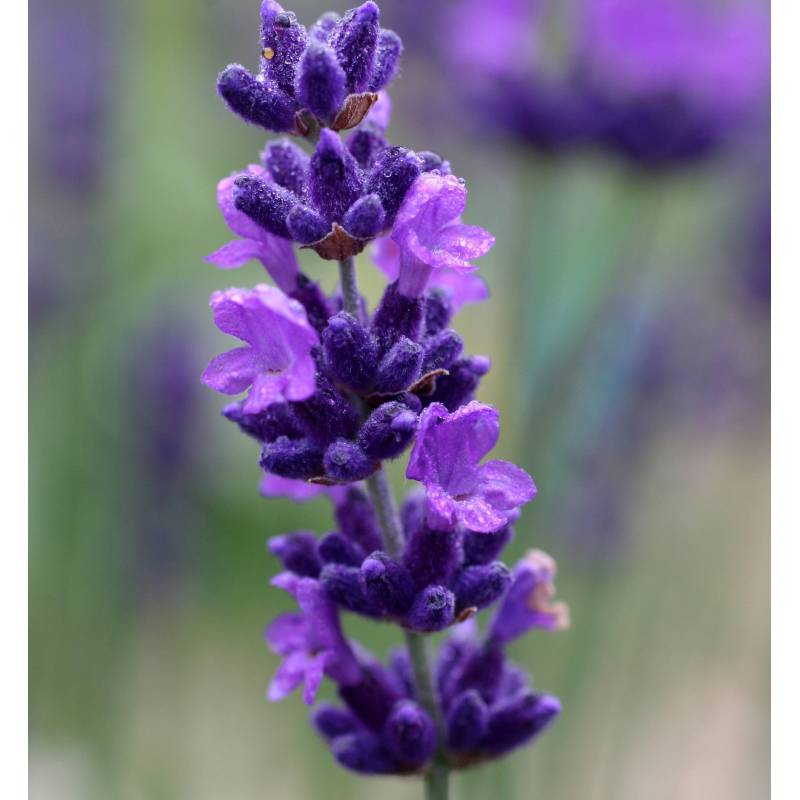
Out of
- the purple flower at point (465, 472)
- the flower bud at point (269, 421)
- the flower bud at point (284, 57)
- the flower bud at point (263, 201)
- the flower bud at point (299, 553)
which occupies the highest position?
the flower bud at point (284, 57)

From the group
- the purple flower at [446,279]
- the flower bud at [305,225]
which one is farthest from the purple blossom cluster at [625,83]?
the flower bud at [305,225]

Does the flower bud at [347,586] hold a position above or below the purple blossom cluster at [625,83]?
below

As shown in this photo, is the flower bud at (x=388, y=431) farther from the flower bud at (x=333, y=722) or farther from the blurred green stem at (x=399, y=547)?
the flower bud at (x=333, y=722)

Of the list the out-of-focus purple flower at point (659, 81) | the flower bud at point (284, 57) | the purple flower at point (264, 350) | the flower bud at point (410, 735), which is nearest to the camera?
the purple flower at point (264, 350)

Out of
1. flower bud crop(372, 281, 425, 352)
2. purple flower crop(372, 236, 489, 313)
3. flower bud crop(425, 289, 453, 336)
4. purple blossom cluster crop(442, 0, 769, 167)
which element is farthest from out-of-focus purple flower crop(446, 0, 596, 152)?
flower bud crop(372, 281, 425, 352)

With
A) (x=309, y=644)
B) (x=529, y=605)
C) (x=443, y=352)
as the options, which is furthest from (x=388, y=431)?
(x=529, y=605)

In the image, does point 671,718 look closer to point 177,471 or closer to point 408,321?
point 177,471

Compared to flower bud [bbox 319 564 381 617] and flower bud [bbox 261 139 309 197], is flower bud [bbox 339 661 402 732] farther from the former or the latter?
flower bud [bbox 261 139 309 197]
